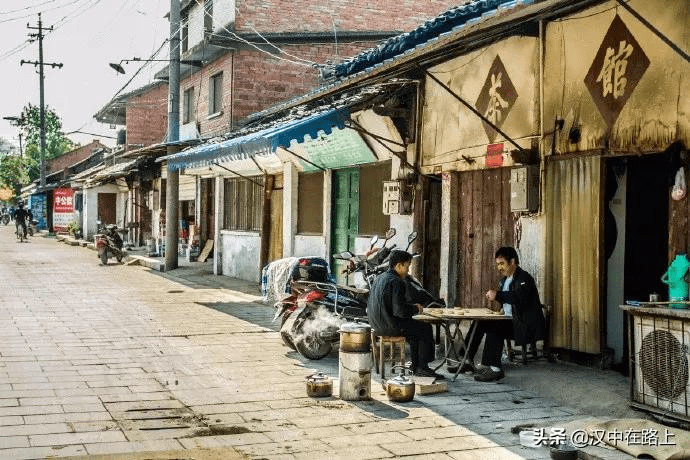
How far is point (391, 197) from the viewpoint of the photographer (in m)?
12.7

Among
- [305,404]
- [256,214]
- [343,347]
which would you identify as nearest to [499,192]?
[343,347]

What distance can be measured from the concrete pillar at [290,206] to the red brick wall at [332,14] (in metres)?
6.49

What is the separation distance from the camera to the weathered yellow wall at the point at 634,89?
287 inches

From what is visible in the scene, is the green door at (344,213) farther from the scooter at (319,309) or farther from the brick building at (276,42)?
the brick building at (276,42)

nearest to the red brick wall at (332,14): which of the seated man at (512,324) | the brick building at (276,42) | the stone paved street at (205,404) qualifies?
the brick building at (276,42)

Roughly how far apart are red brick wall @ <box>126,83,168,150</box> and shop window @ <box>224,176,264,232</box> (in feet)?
47.9

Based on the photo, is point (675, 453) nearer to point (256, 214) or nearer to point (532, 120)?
point (532, 120)

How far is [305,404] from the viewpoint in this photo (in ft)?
23.8

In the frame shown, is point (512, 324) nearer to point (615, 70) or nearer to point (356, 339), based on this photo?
point (356, 339)

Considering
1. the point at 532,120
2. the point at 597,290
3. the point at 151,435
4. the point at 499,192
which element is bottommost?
→ the point at 151,435

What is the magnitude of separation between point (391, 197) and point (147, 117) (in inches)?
1032

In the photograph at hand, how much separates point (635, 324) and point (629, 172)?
110 inches

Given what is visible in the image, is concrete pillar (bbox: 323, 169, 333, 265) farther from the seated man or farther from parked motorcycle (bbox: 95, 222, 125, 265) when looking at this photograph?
parked motorcycle (bbox: 95, 222, 125, 265)

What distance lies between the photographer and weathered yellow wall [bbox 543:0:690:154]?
728 centimetres
